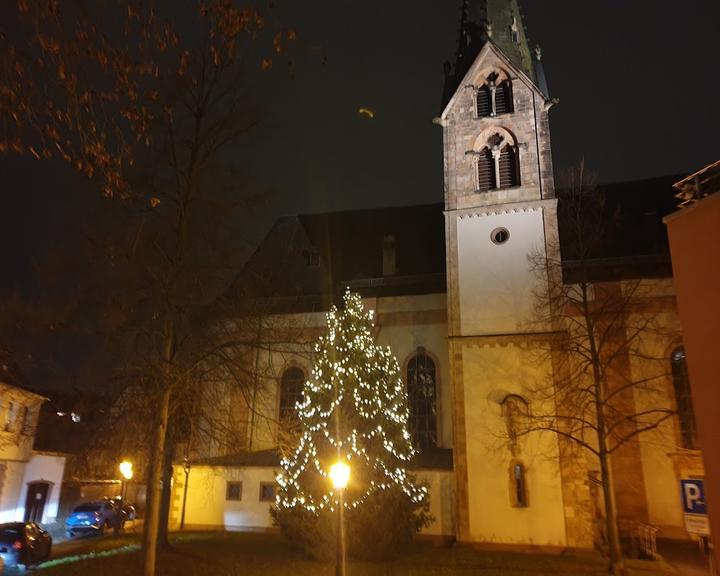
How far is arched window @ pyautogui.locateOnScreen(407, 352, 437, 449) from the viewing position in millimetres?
22281

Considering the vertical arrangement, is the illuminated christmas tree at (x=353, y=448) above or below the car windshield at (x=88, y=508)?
above

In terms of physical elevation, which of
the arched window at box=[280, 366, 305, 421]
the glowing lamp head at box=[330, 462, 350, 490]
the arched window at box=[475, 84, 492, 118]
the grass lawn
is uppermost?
the arched window at box=[475, 84, 492, 118]

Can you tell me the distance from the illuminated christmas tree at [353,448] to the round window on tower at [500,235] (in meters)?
6.09

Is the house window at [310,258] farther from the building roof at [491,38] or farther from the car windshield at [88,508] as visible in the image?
the car windshield at [88,508]

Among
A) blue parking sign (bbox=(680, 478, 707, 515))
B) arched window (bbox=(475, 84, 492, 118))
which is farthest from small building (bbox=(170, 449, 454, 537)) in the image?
blue parking sign (bbox=(680, 478, 707, 515))

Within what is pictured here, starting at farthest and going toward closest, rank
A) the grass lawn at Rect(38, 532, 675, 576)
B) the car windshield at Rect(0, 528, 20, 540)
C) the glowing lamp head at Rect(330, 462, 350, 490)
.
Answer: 1. the car windshield at Rect(0, 528, 20, 540)
2. the grass lawn at Rect(38, 532, 675, 576)
3. the glowing lamp head at Rect(330, 462, 350, 490)

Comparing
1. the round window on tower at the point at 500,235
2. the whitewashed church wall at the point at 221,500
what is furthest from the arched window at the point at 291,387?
the round window on tower at the point at 500,235

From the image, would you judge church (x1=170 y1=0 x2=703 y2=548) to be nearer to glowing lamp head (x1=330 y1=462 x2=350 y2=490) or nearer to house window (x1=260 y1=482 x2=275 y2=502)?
house window (x1=260 y1=482 x2=275 y2=502)

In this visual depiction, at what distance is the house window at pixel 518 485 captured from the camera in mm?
18234

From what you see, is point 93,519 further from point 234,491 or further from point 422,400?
point 422,400

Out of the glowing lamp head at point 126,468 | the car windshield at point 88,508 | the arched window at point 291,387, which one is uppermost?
the arched window at point 291,387

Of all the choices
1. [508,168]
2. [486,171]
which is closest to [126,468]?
[486,171]

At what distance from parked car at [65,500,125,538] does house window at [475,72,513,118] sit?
21328mm

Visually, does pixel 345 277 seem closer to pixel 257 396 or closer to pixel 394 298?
pixel 394 298
